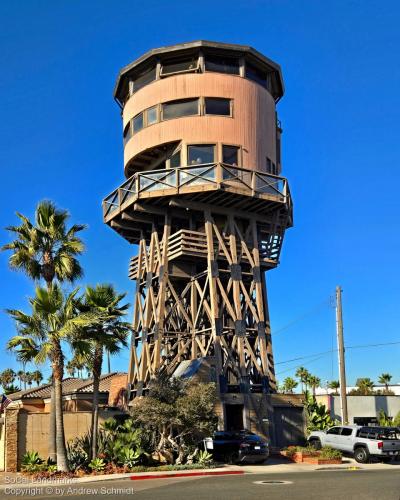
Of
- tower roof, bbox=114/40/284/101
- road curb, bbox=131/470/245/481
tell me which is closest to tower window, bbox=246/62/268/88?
tower roof, bbox=114/40/284/101

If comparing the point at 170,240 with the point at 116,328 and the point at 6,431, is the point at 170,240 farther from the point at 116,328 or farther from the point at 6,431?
the point at 6,431

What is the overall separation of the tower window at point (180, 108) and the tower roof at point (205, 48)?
133 inches

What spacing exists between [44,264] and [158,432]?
30.1 feet

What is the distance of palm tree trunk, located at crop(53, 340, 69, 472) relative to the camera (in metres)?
24.2

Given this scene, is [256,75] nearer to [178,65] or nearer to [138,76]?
[178,65]

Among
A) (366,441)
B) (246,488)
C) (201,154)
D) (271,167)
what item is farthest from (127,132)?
(246,488)

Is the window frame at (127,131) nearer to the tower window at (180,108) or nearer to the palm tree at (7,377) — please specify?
the tower window at (180,108)

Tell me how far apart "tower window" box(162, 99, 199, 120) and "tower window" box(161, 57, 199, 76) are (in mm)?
2262

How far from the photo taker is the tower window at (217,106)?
3866 cm

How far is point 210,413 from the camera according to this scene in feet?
90.5

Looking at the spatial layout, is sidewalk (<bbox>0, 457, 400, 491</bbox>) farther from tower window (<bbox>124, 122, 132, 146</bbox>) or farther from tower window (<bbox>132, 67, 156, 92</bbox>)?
tower window (<bbox>132, 67, 156, 92</bbox>)

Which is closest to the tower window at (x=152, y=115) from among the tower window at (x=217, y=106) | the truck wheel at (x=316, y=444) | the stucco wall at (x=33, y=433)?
the tower window at (x=217, y=106)

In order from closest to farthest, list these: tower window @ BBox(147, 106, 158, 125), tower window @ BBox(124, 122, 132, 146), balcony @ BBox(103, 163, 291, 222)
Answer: balcony @ BBox(103, 163, 291, 222) < tower window @ BBox(147, 106, 158, 125) < tower window @ BBox(124, 122, 132, 146)

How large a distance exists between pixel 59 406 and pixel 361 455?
14.6 metres
